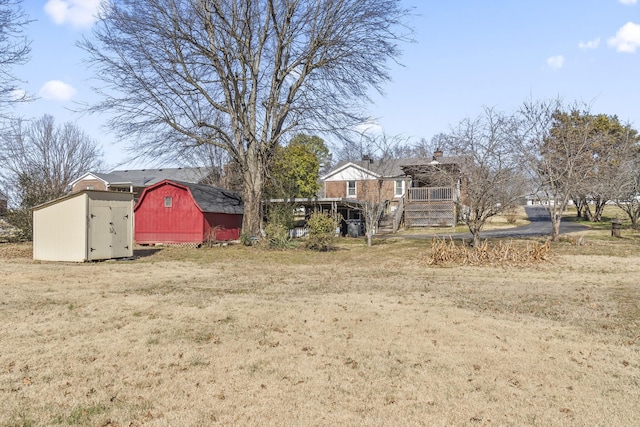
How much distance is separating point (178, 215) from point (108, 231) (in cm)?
856

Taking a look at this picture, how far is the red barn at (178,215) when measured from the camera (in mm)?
25844

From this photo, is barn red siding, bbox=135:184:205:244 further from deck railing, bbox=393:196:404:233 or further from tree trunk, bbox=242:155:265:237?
deck railing, bbox=393:196:404:233

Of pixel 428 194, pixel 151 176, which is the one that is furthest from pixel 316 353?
pixel 151 176

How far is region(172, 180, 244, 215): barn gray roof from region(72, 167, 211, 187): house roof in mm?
19927

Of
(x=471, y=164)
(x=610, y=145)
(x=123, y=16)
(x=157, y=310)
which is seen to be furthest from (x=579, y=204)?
(x=157, y=310)

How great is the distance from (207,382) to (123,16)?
69.2 ft

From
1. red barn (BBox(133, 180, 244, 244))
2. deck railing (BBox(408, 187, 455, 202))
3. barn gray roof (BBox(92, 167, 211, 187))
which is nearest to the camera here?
red barn (BBox(133, 180, 244, 244))

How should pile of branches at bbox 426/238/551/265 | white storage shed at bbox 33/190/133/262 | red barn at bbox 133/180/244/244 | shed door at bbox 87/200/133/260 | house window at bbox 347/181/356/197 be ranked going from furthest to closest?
house window at bbox 347/181/356/197, red barn at bbox 133/180/244/244, shed door at bbox 87/200/133/260, white storage shed at bbox 33/190/133/262, pile of branches at bbox 426/238/551/265

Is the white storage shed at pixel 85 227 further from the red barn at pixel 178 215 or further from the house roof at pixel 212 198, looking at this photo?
the house roof at pixel 212 198

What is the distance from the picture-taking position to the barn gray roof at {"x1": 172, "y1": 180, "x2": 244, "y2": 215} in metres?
26.3

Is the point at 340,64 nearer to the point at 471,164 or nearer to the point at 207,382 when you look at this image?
the point at 471,164

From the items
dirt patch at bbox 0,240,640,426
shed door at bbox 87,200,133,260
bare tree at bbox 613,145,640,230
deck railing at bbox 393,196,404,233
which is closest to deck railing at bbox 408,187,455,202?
deck railing at bbox 393,196,404,233

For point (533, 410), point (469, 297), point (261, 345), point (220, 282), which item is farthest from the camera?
point (220, 282)

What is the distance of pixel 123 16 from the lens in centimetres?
2198
